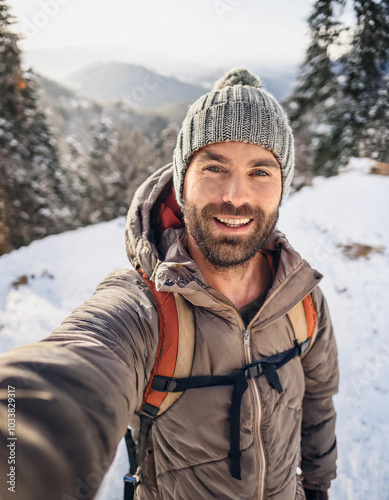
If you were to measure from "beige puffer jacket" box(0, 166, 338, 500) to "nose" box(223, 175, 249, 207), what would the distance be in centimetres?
40

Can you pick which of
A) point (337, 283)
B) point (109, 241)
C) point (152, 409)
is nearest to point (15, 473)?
point (152, 409)

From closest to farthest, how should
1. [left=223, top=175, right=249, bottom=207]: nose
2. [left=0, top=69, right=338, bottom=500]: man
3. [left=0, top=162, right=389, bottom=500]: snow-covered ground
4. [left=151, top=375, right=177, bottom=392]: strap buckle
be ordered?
[left=0, top=69, right=338, bottom=500]: man → [left=151, top=375, right=177, bottom=392]: strap buckle → [left=223, top=175, right=249, bottom=207]: nose → [left=0, top=162, right=389, bottom=500]: snow-covered ground

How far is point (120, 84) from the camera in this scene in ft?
225

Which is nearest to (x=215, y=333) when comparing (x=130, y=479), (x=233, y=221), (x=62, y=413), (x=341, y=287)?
(x=233, y=221)

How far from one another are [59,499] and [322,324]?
1.71m

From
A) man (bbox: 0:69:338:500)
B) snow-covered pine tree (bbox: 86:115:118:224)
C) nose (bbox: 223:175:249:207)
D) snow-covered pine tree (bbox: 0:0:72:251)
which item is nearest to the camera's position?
man (bbox: 0:69:338:500)

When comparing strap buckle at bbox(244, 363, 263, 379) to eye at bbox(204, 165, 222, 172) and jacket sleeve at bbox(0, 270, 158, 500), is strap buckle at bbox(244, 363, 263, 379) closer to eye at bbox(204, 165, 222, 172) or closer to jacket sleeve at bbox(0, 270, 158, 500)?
jacket sleeve at bbox(0, 270, 158, 500)

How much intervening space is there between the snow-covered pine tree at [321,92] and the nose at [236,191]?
9.68 meters

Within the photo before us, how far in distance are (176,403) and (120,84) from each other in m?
81.3

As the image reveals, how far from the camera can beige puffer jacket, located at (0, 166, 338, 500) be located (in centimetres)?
66

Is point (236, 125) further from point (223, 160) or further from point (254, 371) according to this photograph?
point (254, 371)

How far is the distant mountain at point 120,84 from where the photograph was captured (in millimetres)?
66312

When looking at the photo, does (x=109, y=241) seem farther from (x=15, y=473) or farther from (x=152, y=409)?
(x=15, y=473)

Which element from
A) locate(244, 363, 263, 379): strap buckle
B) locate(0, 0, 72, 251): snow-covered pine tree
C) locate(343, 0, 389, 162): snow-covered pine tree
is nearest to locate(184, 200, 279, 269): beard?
locate(244, 363, 263, 379): strap buckle
